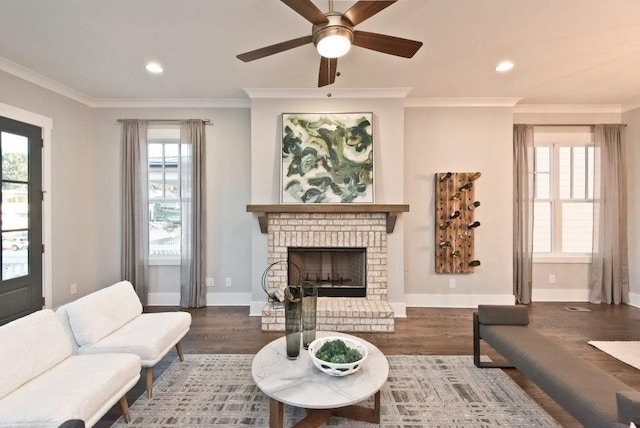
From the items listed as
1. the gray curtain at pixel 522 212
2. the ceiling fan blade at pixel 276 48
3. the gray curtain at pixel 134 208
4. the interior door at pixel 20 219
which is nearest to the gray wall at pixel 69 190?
the interior door at pixel 20 219

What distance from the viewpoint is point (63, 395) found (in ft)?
4.92

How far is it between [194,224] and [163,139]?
131 centimetres

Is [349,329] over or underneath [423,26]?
underneath

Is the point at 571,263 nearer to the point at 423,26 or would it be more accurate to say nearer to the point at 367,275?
the point at 367,275

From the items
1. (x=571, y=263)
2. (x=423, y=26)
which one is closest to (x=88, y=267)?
(x=423, y=26)

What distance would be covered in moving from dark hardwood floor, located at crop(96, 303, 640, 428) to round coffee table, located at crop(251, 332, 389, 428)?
1030mm

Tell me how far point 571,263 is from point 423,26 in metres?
4.13

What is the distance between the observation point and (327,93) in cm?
376

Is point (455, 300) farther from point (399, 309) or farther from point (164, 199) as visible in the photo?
point (164, 199)

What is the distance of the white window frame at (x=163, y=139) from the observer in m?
4.16

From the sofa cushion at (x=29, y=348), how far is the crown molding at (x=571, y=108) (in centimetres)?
560

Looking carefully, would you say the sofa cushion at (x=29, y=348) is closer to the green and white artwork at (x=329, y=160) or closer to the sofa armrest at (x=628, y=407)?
the green and white artwork at (x=329, y=160)

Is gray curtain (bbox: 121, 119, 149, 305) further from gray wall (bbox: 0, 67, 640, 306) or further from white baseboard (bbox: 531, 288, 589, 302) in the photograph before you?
white baseboard (bbox: 531, 288, 589, 302)

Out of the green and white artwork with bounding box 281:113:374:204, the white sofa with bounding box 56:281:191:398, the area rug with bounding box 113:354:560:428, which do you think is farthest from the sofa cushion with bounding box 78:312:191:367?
the green and white artwork with bounding box 281:113:374:204
